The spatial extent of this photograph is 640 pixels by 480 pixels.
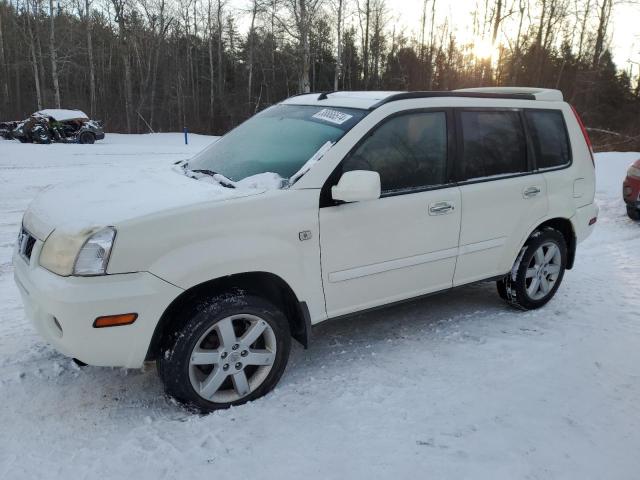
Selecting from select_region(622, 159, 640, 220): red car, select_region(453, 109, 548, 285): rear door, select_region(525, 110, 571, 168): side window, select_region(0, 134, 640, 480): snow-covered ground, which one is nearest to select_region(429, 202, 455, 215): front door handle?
select_region(453, 109, 548, 285): rear door

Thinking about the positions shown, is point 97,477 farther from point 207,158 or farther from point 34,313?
point 207,158

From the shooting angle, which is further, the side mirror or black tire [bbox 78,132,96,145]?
black tire [bbox 78,132,96,145]

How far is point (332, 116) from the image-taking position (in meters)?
3.51

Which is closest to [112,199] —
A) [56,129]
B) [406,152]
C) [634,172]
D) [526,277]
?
[406,152]

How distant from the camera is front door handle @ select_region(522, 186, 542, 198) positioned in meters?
Answer: 4.11

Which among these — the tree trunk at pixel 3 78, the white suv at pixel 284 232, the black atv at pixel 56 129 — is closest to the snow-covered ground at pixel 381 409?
the white suv at pixel 284 232

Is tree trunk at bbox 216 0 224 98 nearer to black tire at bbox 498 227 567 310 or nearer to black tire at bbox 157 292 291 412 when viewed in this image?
black tire at bbox 498 227 567 310

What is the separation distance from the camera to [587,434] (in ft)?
9.30

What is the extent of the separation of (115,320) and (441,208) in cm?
221

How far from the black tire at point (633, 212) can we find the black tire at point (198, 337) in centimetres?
737

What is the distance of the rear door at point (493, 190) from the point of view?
377 centimetres

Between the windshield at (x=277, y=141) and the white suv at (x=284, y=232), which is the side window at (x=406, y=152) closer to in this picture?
the white suv at (x=284, y=232)

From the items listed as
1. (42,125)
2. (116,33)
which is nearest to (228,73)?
(116,33)

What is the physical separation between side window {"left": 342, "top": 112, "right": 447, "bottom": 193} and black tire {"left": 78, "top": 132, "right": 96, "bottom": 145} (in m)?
21.3
